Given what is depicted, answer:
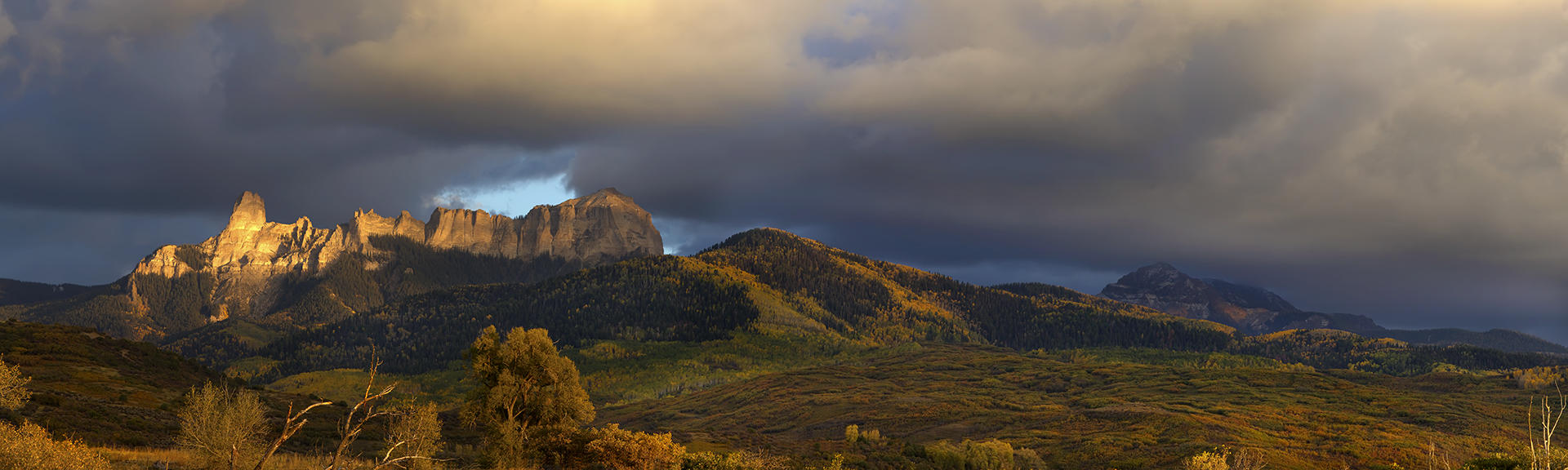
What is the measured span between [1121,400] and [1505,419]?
2765 inches

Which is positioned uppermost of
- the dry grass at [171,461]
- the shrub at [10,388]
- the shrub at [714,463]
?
the shrub at [10,388]

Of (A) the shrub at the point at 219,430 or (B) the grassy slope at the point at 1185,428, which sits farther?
(B) the grassy slope at the point at 1185,428

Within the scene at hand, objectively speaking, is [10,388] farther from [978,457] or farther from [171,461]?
[978,457]

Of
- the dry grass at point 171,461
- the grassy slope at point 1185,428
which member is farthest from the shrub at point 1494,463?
the grassy slope at point 1185,428

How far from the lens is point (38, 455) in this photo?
2638 centimetres

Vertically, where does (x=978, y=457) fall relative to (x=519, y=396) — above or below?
below

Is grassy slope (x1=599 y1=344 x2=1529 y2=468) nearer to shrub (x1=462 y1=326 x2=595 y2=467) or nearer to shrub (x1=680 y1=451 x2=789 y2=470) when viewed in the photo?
shrub (x1=680 y1=451 x2=789 y2=470)

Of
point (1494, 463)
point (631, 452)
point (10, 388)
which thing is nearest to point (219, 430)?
point (10, 388)

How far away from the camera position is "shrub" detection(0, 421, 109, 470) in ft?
85.6

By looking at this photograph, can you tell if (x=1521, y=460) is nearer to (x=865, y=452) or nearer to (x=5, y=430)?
(x=5, y=430)

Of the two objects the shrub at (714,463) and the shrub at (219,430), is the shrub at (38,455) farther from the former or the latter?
the shrub at (714,463)

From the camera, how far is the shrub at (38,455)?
26078 mm

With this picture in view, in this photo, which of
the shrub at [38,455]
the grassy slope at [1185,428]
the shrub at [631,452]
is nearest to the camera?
the shrub at [38,455]

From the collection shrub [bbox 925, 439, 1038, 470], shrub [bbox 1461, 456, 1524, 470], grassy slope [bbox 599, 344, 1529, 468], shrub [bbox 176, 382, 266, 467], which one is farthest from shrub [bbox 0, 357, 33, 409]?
shrub [bbox 925, 439, 1038, 470]
